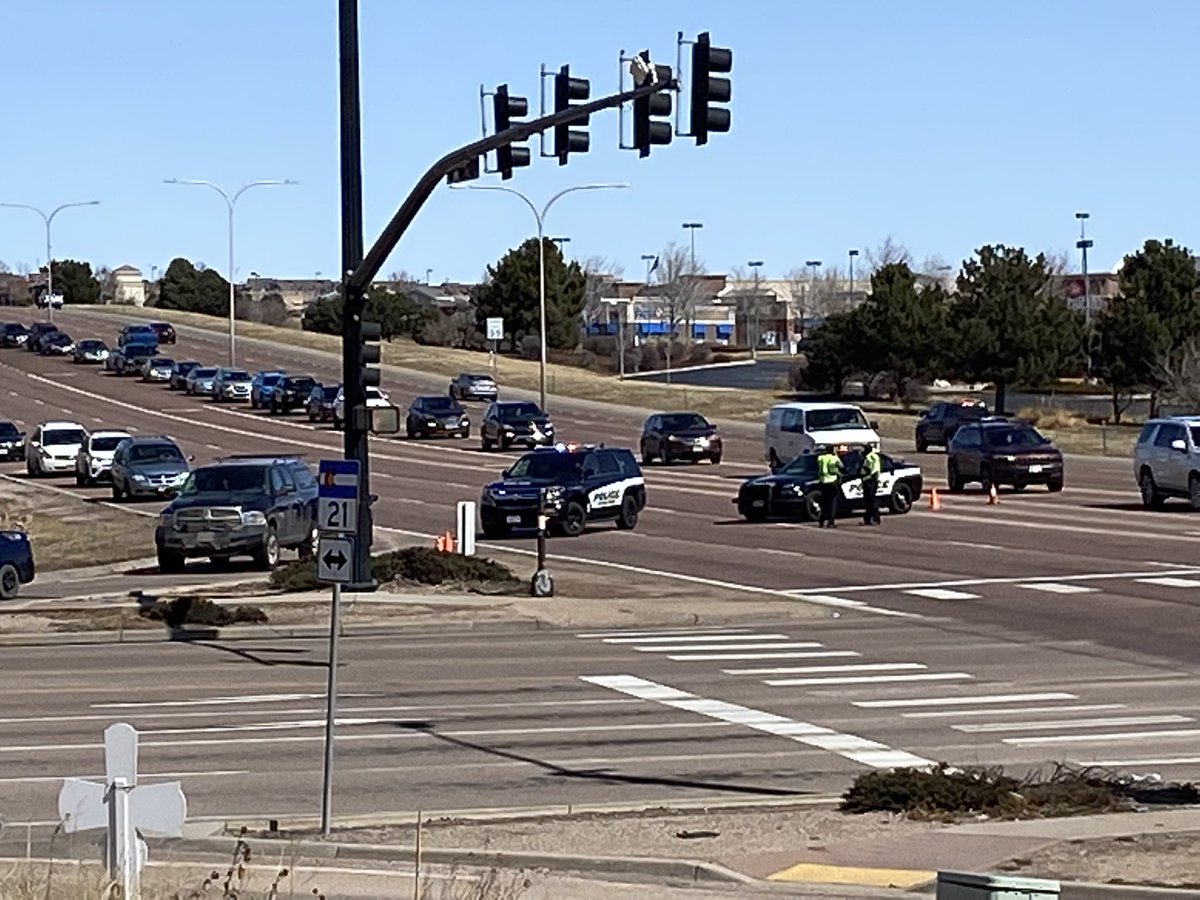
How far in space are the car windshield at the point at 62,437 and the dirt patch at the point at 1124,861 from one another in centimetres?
5480

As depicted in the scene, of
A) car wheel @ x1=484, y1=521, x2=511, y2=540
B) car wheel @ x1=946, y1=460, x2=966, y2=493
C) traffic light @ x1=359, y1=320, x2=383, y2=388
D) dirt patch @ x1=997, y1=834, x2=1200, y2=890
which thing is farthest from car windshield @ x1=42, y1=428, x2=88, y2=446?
dirt patch @ x1=997, y1=834, x2=1200, y2=890

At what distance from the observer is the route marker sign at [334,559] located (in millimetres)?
14992

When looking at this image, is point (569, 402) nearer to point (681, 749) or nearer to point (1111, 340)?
point (1111, 340)

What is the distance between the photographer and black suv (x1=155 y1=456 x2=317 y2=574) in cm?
3556

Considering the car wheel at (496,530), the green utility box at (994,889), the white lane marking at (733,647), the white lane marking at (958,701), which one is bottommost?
the car wheel at (496,530)

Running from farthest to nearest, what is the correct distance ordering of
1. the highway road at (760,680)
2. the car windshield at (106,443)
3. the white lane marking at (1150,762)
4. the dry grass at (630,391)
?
the dry grass at (630,391) → the car windshield at (106,443) → the highway road at (760,680) → the white lane marking at (1150,762)

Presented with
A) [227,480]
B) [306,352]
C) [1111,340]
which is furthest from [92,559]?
[306,352]

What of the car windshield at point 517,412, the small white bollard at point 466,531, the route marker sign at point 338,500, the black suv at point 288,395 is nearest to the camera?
the route marker sign at point 338,500

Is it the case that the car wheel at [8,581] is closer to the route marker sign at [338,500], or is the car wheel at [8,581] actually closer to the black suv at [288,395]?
the route marker sign at [338,500]

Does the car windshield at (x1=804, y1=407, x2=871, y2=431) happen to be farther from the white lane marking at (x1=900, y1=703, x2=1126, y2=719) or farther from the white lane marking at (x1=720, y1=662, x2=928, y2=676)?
the white lane marking at (x1=900, y1=703, x2=1126, y2=719)

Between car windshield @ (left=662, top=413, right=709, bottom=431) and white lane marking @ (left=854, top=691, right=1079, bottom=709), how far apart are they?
45152 millimetres

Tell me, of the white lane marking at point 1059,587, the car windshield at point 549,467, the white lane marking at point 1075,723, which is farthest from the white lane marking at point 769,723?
the car windshield at point 549,467

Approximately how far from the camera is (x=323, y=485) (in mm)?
15750

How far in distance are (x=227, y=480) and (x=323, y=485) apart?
2110 centimetres
